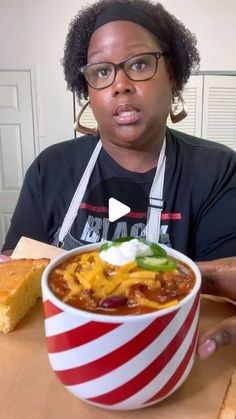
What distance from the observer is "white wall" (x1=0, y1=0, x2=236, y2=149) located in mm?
1804

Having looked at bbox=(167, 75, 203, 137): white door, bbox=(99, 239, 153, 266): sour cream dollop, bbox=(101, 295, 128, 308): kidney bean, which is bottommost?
bbox=(101, 295, 128, 308): kidney bean

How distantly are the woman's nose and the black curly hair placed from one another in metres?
0.14

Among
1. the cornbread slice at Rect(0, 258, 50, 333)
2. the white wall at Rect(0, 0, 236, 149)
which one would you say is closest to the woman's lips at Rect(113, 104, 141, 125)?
the cornbread slice at Rect(0, 258, 50, 333)

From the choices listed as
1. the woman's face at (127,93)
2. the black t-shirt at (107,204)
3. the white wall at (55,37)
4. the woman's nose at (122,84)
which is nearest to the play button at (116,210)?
the black t-shirt at (107,204)

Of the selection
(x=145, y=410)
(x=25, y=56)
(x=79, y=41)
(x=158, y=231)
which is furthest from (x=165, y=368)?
(x=25, y=56)

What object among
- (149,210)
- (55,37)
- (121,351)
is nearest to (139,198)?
(149,210)

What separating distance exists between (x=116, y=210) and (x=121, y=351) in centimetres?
62

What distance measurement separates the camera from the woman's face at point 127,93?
87 cm

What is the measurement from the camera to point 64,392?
42 cm

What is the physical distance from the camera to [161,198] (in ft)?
3.14

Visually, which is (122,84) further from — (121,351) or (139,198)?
(121,351)

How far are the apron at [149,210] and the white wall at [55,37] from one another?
3.33ft

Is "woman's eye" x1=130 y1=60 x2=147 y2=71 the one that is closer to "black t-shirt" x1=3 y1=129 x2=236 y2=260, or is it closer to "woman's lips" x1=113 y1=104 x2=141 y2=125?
"woman's lips" x1=113 y1=104 x2=141 y2=125

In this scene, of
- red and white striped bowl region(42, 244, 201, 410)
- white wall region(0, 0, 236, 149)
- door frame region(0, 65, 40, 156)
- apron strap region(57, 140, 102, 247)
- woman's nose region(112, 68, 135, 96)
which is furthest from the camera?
door frame region(0, 65, 40, 156)
